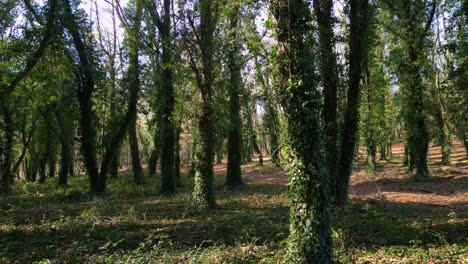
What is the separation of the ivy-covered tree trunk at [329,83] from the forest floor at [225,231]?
196cm

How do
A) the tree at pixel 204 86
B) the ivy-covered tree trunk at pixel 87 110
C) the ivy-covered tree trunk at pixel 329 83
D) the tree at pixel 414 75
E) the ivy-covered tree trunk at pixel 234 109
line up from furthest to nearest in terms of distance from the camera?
the tree at pixel 414 75, the ivy-covered tree trunk at pixel 87 110, the ivy-covered tree trunk at pixel 234 109, the tree at pixel 204 86, the ivy-covered tree trunk at pixel 329 83

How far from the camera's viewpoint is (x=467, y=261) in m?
6.11

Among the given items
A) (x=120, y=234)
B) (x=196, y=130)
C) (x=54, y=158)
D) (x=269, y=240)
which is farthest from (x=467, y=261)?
(x=54, y=158)

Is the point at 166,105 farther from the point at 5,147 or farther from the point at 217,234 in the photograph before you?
the point at 5,147

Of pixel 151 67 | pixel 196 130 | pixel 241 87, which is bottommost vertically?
pixel 196 130

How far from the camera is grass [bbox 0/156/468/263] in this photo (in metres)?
6.61

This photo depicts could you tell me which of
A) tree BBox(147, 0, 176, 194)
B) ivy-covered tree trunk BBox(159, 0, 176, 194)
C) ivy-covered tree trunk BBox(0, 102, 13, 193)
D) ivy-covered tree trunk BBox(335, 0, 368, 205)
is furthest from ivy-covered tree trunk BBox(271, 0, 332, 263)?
ivy-covered tree trunk BBox(0, 102, 13, 193)

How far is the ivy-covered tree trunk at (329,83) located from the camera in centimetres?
1091

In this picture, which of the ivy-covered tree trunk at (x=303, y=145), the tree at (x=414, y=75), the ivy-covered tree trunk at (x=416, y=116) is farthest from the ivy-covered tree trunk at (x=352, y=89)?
the ivy-covered tree trunk at (x=416, y=116)

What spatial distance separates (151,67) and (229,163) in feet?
21.8

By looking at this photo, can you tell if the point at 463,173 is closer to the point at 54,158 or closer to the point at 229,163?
the point at 229,163

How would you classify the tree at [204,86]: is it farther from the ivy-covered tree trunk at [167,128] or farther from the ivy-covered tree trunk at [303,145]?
the ivy-covered tree trunk at [303,145]

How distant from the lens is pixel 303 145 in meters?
5.50

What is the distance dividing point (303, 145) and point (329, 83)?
6.35 m
